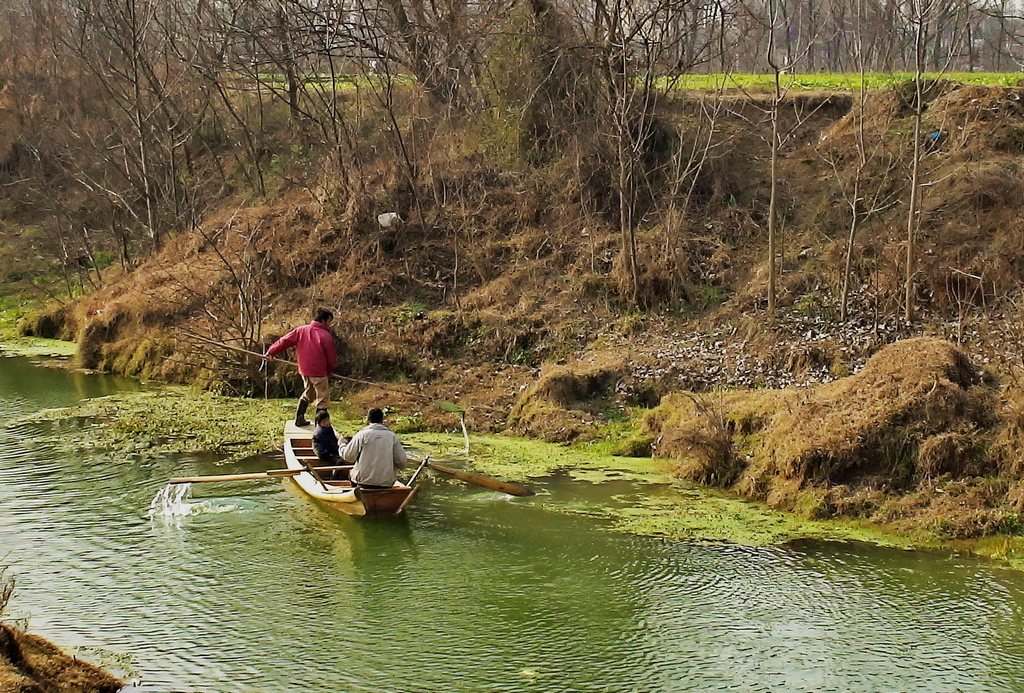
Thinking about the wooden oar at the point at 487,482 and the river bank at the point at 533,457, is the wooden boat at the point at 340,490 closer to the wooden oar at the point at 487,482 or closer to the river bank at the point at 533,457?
the wooden oar at the point at 487,482

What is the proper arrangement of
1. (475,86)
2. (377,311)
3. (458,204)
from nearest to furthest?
1. (377,311)
2. (458,204)
3. (475,86)

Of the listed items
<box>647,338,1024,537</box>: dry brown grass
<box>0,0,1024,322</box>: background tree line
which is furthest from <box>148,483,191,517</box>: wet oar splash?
<box>0,0,1024,322</box>: background tree line

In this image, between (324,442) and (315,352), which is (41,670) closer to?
(324,442)

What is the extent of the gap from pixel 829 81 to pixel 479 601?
61.1 feet

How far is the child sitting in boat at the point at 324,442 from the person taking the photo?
42.9 feet

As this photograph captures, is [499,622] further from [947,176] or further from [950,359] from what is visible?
[947,176]

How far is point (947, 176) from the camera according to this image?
17.7m

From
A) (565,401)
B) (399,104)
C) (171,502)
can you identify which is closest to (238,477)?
(171,502)

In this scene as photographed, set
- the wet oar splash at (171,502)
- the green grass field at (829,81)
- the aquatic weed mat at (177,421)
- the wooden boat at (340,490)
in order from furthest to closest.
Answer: the green grass field at (829,81), the aquatic weed mat at (177,421), the wet oar splash at (171,502), the wooden boat at (340,490)

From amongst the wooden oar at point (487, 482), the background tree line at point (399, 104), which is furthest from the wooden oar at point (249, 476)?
the background tree line at point (399, 104)

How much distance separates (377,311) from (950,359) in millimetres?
10284

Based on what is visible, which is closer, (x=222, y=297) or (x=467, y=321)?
(x=467, y=321)

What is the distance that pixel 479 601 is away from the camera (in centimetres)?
956

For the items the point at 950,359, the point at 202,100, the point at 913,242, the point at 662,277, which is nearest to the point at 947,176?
the point at 913,242
